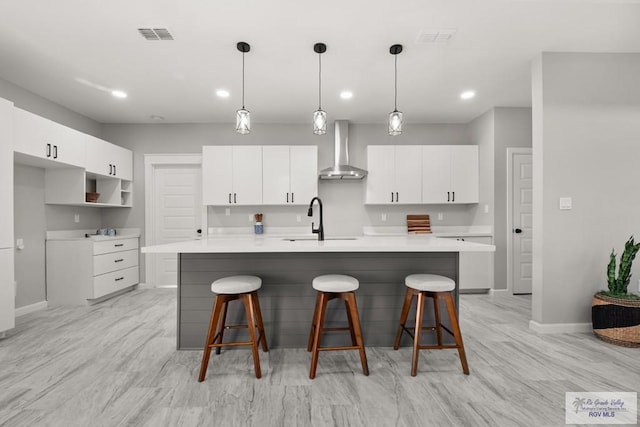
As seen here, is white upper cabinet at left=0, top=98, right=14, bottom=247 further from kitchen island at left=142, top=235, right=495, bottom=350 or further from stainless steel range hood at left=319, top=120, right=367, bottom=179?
stainless steel range hood at left=319, top=120, right=367, bottom=179

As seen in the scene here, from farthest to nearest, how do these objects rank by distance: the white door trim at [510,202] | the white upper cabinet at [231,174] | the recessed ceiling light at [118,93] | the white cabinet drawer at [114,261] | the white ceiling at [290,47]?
the white upper cabinet at [231,174], the white door trim at [510,202], the white cabinet drawer at [114,261], the recessed ceiling light at [118,93], the white ceiling at [290,47]

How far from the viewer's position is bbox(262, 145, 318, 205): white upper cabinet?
15.3 ft

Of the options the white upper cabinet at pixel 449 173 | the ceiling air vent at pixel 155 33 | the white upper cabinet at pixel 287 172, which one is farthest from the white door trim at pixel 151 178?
the white upper cabinet at pixel 449 173

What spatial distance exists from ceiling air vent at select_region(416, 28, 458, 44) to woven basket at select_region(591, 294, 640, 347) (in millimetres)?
2734

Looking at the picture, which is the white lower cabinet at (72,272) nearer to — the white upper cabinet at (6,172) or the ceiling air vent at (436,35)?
the white upper cabinet at (6,172)

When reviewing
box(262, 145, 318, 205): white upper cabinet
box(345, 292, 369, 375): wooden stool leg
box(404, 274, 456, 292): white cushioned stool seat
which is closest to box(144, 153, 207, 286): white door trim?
box(262, 145, 318, 205): white upper cabinet

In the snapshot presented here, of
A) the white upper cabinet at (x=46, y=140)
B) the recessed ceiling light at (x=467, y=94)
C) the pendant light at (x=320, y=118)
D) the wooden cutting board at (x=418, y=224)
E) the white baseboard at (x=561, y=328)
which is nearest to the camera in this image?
the pendant light at (x=320, y=118)

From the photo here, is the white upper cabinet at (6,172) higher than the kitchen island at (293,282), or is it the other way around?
the white upper cabinet at (6,172)

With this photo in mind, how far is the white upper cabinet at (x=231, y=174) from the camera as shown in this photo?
15.1 feet

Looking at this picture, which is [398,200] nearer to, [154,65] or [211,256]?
[211,256]

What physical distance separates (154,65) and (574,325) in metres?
4.97

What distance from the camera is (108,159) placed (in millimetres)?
4375

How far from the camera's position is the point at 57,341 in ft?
9.12

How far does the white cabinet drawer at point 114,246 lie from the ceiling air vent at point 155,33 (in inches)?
109
